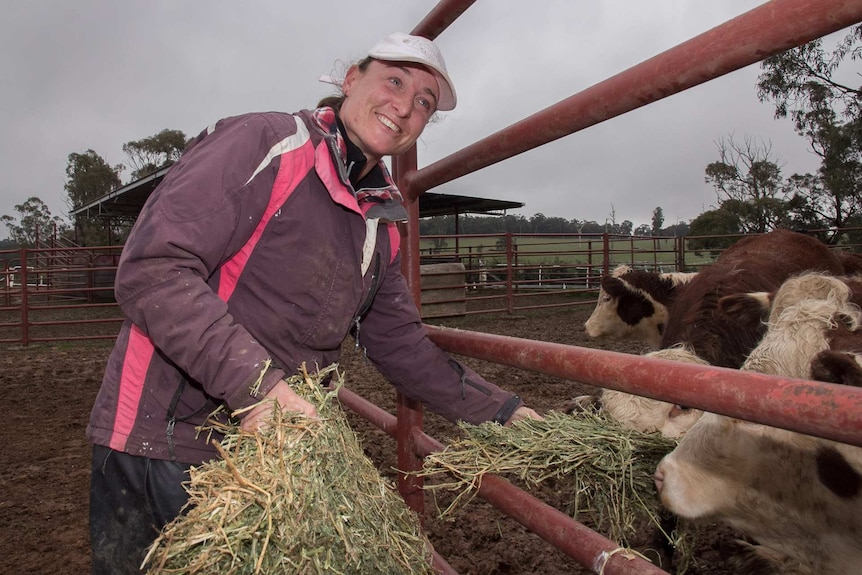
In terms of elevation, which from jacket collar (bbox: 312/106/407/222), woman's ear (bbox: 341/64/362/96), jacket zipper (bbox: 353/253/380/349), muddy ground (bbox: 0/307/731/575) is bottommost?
muddy ground (bbox: 0/307/731/575)

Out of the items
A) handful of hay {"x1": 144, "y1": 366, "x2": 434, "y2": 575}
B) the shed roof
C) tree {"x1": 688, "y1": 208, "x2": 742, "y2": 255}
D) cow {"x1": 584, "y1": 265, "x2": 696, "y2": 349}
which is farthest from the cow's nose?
tree {"x1": 688, "y1": 208, "x2": 742, "y2": 255}

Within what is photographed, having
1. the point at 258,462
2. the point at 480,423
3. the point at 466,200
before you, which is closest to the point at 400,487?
the point at 480,423

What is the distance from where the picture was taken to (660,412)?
3.22 metres

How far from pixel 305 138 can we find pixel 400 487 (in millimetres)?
1404

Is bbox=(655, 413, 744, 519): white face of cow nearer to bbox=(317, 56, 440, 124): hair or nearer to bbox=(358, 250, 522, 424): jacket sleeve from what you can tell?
bbox=(358, 250, 522, 424): jacket sleeve

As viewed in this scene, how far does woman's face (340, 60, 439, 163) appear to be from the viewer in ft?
6.13

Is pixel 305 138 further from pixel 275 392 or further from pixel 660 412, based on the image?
pixel 660 412

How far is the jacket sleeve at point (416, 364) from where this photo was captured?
201cm

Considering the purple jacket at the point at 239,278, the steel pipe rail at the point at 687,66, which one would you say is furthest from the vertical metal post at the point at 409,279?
the steel pipe rail at the point at 687,66

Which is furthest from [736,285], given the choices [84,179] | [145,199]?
[84,179]

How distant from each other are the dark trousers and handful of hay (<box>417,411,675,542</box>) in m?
0.66

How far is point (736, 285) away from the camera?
12.7 ft

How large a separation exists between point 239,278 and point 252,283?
1.4 inches

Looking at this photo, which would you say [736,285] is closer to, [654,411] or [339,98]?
[654,411]
